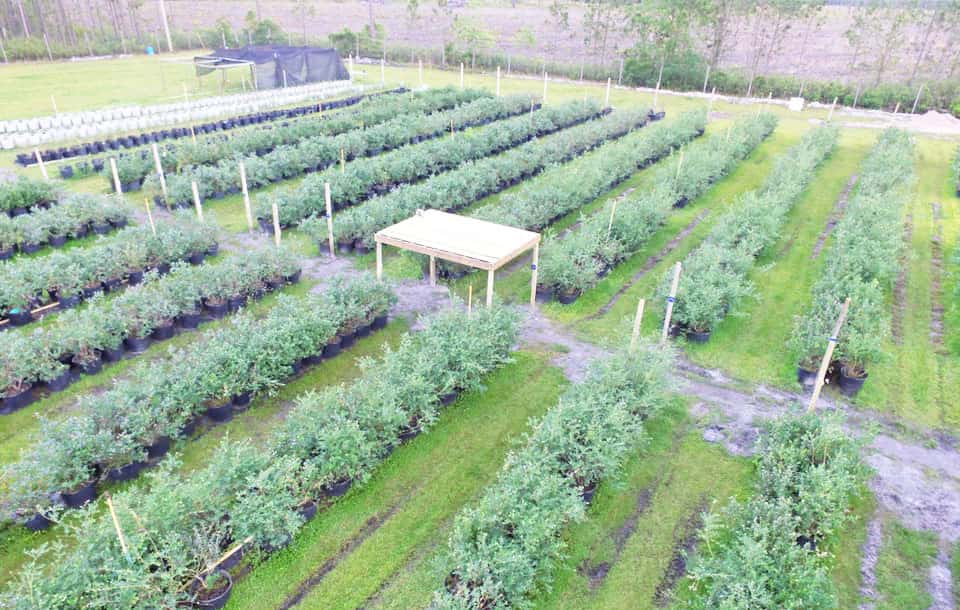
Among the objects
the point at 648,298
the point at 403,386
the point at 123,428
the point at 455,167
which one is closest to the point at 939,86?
the point at 455,167

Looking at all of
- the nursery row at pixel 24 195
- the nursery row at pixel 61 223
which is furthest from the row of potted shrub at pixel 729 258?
the nursery row at pixel 24 195

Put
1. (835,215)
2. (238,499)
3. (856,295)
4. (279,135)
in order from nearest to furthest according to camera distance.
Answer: (238,499) < (856,295) < (835,215) < (279,135)

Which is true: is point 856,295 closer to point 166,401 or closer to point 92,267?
point 166,401

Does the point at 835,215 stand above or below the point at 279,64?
below

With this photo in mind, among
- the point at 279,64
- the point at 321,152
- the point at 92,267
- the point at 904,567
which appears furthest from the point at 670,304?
the point at 279,64

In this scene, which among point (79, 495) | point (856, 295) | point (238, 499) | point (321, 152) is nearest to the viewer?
point (238, 499)

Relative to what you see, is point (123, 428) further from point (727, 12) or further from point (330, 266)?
point (727, 12)
